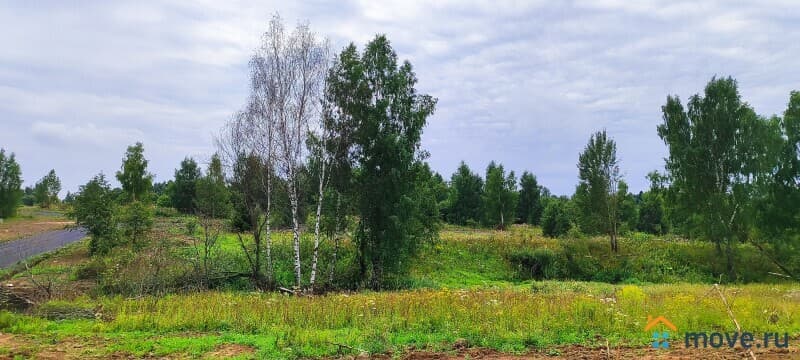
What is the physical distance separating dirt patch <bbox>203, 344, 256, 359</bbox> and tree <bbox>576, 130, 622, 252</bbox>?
1084 inches

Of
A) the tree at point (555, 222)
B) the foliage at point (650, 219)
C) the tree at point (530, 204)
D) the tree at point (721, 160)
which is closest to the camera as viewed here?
the tree at point (721, 160)

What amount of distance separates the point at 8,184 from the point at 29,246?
24.4 metres

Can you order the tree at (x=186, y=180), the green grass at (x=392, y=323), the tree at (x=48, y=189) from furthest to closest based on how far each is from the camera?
the tree at (x=48, y=189), the tree at (x=186, y=180), the green grass at (x=392, y=323)

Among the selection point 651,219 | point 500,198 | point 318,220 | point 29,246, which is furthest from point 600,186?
point 29,246

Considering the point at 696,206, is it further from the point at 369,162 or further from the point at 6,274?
the point at 6,274

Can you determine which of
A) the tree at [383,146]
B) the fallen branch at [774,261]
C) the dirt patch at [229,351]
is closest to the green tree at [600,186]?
the fallen branch at [774,261]

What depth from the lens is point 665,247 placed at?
100 feet

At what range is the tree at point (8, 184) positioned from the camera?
45781 mm

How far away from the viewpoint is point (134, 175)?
3112 cm

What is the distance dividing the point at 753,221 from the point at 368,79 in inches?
900

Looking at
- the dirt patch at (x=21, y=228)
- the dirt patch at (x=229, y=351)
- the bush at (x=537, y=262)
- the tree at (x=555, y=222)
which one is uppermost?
the tree at (x=555, y=222)

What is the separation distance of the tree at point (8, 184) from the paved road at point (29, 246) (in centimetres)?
1447

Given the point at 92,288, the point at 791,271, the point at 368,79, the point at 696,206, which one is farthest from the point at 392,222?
the point at 791,271

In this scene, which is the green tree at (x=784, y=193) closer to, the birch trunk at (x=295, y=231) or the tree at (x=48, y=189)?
the birch trunk at (x=295, y=231)
